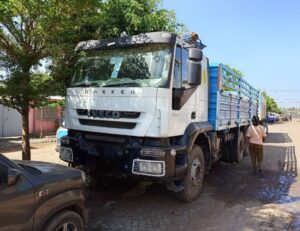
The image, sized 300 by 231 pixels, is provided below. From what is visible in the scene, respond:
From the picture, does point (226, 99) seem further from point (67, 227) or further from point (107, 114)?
point (67, 227)

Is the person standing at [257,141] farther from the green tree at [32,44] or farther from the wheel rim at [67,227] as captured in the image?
the wheel rim at [67,227]

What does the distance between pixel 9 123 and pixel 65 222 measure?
14900 mm

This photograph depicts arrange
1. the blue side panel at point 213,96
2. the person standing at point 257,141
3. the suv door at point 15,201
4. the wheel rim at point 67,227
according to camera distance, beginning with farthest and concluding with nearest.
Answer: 1. the person standing at point 257,141
2. the blue side panel at point 213,96
3. the wheel rim at point 67,227
4. the suv door at point 15,201

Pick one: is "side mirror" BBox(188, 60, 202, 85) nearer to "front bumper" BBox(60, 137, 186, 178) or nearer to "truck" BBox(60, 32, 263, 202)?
"truck" BBox(60, 32, 263, 202)

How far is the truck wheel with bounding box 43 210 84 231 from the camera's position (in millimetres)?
3498

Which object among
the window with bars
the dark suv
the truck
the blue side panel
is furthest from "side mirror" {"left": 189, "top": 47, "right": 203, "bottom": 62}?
the window with bars

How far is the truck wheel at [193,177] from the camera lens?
6.25m

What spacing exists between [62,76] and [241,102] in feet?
18.6

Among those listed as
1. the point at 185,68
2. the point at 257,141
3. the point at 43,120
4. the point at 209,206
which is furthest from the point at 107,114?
the point at 43,120

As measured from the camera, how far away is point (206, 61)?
288 inches

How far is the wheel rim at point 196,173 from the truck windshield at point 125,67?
5.90 feet

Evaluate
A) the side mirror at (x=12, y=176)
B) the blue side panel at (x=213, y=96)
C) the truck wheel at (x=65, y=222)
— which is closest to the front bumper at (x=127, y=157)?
the truck wheel at (x=65, y=222)

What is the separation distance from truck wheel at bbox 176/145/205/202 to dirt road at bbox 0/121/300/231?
0.18 m

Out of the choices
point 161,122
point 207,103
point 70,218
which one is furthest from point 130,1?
point 70,218
